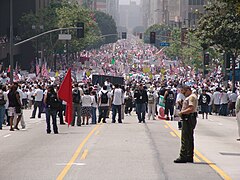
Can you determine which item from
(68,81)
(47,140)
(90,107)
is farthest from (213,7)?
(47,140)

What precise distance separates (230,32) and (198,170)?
33796 millimetres

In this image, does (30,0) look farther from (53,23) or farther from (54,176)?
(54,176)

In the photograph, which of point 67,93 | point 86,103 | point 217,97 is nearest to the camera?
point 67,93

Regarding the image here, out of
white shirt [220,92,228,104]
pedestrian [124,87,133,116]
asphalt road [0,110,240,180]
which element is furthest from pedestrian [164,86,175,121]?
white shirt [220,92,228,104]

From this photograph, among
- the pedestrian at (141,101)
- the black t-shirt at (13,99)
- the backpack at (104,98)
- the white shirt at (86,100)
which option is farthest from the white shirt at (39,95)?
the black t-shirt at (13,99)

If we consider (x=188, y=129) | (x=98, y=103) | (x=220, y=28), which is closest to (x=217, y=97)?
(x=220, y=28)

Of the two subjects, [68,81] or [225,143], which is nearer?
[225,143]

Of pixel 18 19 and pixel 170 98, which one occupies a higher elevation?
pixel 18 19

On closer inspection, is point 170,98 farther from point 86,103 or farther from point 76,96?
point 76,96

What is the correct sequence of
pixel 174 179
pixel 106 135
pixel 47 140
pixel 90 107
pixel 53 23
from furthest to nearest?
pixel 53 23 < pixel 90 107 < pixel 106 135 < pixel 47 140 < pixel 174 179

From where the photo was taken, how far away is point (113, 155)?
18.6 m

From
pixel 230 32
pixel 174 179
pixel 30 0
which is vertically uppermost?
pixel 30 0

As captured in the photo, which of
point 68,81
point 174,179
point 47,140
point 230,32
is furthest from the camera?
point 230,32

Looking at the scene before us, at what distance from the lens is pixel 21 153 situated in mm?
19547
